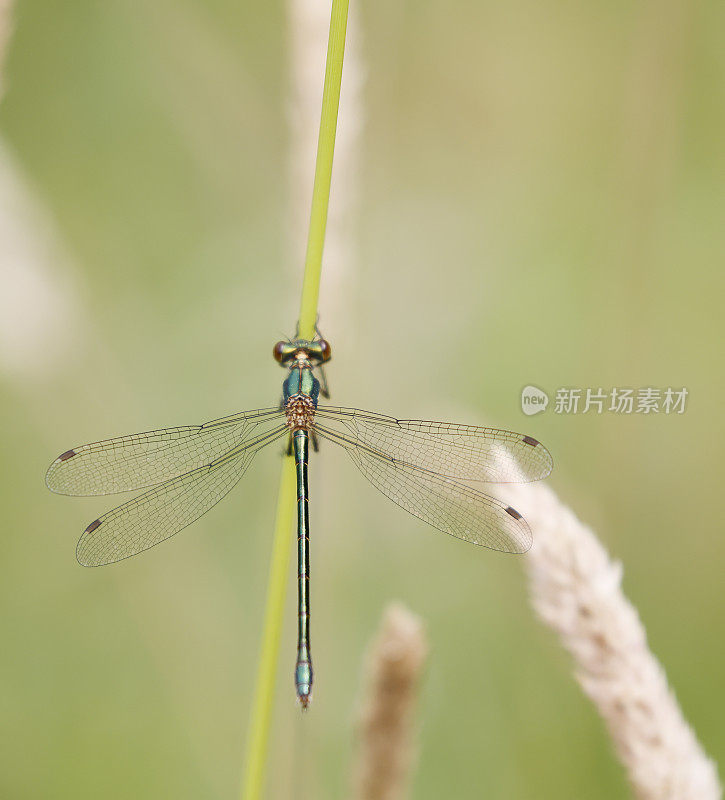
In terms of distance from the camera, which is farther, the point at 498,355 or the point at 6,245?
the point at 498,355

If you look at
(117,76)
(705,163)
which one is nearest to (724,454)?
(705,163)

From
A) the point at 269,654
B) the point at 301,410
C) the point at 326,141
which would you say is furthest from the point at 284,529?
the point at 301,410

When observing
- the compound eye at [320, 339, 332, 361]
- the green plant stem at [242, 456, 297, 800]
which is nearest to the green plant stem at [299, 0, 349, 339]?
the green plant stem at [242, 456, 297, 800]

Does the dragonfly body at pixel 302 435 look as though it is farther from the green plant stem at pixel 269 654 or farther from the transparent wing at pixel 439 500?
the green plant stem at pixel 269 654

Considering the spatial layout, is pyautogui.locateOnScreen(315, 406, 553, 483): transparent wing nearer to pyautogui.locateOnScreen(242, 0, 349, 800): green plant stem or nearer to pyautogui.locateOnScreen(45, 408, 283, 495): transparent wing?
pyautogui.locateOnScreen(45, 408, 283, 495): transparent wing

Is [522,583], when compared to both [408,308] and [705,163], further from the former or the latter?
[705,163]

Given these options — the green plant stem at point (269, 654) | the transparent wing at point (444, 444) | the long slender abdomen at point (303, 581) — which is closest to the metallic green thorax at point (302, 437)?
the long slender abdomen at point (303, 581)
